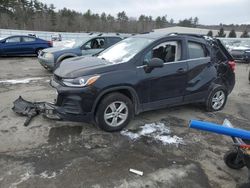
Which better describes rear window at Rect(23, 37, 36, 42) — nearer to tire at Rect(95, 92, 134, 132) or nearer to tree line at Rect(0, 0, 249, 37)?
tire at Rect(95, 92, 134, 132)

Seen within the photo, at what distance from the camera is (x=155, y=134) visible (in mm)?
A: 4766

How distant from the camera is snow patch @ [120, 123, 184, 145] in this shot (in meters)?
4.57

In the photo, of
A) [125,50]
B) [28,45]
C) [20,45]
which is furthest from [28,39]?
[125,50]

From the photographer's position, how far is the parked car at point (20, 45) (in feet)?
49.2

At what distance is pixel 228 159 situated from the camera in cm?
375

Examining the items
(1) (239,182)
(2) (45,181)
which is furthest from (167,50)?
(2) (45,181)

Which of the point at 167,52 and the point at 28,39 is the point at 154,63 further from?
the point at 28,39

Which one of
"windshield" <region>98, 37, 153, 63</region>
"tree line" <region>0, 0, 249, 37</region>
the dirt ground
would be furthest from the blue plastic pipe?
"tree line" <region>0, 0, 249, 37</region>

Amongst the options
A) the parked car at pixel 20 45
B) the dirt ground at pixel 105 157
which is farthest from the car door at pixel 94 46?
the parked car at pixel 20 45

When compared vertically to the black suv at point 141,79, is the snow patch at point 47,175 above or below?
below

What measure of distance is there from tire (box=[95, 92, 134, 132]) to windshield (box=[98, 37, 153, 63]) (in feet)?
2.50

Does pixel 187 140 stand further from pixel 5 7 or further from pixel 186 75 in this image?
pixel 5 7

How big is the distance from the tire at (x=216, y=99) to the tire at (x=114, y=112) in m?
2.20

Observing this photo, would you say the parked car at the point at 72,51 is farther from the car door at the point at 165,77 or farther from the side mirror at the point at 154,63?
the side mirror at the point at 154,63
